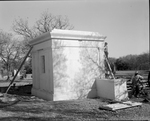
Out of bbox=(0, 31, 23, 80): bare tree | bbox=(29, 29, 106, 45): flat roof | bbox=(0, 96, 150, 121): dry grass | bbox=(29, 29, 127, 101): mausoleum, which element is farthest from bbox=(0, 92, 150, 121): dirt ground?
bbox=(0, 31, 23, 80): bare tree

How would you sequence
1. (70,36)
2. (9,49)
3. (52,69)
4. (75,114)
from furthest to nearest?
(9,49) → (70,36) → (52,69) → (75,114)

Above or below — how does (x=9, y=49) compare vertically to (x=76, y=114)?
above

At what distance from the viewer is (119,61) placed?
119 ft

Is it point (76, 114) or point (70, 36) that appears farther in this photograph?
point (70, 36)


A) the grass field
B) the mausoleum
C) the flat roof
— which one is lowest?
the grass field

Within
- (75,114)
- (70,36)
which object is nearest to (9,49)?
(70,36)

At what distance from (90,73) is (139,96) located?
3155 millimetres

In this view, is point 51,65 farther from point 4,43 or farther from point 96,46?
point 4,43

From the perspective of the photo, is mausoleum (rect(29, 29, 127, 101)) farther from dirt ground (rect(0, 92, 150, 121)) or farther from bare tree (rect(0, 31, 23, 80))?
bare tree (rect(0, 31, 23, 80))

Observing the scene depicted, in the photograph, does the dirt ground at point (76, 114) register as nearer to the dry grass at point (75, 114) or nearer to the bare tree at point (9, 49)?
the dry grass at point (75, 114)

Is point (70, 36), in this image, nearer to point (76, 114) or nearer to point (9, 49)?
point (76, 114)

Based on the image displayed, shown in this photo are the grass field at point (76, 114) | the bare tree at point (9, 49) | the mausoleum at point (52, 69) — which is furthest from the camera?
the bare tree at point (9, 49)

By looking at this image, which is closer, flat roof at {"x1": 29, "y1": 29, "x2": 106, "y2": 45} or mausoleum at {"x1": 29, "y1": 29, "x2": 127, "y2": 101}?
mausoleum at {"x1": 29, "y1": 29, "x2": 127, "y2": 101}

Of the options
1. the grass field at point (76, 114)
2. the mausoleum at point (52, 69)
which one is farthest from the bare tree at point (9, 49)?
the grass field at point (76, 114)
